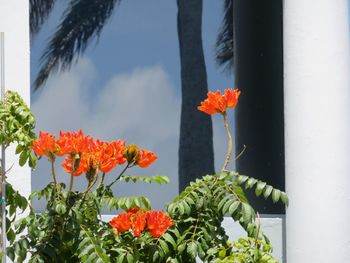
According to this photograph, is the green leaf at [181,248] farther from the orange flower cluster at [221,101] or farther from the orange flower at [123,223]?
the orange flower cluster at [221,101]

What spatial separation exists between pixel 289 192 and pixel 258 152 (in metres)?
6.41

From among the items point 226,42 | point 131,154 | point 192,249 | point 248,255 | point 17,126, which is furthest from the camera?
point 226,42

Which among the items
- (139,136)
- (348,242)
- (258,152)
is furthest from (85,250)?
(139,136)

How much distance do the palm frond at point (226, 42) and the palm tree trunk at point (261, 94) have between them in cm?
266

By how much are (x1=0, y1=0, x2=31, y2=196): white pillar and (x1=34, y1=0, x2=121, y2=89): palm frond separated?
1063cm

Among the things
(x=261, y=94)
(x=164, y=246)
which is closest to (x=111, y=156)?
(x=164, y=246)

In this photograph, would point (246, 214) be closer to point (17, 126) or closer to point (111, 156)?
point (111, 156)

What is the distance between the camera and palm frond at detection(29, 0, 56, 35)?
18.2m

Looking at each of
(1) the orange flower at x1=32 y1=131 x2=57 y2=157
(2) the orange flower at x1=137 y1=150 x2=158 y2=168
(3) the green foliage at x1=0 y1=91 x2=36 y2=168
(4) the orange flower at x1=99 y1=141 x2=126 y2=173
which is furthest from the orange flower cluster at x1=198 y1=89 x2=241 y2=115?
(3) the green foliage at x1=0 y1=91 x2=36 y2=168

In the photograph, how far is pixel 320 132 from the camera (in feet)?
27.1

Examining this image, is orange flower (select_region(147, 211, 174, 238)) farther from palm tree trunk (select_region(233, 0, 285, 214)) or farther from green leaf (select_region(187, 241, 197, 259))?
palm tree trunk (select_region(233, 0, 285, 214))

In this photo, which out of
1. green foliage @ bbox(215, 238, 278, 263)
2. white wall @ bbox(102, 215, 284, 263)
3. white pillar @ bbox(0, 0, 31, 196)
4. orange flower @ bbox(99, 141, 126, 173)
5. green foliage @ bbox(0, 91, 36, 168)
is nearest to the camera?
orange flower @ bbox(99, 141, 126, 173)

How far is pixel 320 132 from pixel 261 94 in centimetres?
680

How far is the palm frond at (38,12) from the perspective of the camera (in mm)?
18234
